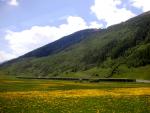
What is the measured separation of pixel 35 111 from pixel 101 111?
6.12 metres

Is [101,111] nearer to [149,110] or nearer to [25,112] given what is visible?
[149,110]

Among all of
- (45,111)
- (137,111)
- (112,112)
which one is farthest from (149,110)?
(45,111)

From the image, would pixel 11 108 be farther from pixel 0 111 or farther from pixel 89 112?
pixel 89 112

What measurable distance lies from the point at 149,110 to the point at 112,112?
3941mm

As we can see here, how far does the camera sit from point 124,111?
34.3 meters

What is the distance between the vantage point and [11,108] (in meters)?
36.8

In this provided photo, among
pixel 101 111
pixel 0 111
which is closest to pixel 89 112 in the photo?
pixel 101 111

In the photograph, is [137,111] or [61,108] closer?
[137,111]

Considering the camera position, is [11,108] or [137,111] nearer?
[137,111]

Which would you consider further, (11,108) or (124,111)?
(11,108)

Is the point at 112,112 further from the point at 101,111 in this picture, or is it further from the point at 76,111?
the point at 76,111

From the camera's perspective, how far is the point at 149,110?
114ft

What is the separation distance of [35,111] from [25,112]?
1.10 m

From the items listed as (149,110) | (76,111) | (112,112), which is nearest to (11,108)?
(76,111)
